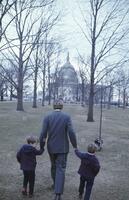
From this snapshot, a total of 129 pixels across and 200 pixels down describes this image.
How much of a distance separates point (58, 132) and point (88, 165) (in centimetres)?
88

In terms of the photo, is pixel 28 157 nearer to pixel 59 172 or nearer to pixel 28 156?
pixel 28 156

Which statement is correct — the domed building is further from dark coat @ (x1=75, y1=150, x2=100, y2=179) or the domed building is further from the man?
dark coat @ (x1=75, y1=150, x2=100, y2=179)

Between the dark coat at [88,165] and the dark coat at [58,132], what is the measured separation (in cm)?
29

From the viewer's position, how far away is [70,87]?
99000mm

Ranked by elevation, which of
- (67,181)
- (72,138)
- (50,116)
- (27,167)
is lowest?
(67,181)

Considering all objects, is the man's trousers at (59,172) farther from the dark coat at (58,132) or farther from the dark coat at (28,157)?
the dark coat at (28,157)

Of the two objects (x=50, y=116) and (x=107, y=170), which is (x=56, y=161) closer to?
(x=50, y=116)

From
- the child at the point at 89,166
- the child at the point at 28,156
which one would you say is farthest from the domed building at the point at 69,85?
the child at the point at 89,166

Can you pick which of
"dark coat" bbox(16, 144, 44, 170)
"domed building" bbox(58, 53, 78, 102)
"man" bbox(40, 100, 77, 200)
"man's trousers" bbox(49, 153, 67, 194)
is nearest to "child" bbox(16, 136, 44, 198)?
"dark coat" bbox(16, 144, 44, 170)

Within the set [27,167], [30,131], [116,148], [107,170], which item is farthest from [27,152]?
[30,131]

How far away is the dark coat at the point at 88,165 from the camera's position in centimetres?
628

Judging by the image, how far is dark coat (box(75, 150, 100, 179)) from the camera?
6277 mm

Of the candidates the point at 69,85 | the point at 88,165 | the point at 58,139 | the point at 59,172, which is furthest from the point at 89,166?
the point at 69,85

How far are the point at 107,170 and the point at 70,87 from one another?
89.9 meters
